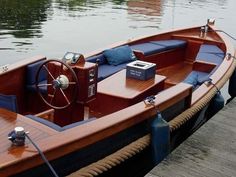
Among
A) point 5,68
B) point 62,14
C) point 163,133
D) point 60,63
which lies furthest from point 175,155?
point 62,14

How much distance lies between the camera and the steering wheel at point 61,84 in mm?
4051

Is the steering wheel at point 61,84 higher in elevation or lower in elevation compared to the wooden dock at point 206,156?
higher

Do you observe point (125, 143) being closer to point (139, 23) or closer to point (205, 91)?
point (205, 91)

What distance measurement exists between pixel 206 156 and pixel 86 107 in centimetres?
158

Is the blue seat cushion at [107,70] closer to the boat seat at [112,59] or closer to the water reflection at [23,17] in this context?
the boat seat at [112,59]

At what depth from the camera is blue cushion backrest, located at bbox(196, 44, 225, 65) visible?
7.02 m

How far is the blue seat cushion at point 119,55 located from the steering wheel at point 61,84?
6.43 feet

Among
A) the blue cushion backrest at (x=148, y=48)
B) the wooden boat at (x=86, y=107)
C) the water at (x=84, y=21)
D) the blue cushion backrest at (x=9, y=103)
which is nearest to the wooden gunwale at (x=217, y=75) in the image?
the wooden boat at (x=86, y=107)

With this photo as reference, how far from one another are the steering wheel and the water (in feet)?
21.5

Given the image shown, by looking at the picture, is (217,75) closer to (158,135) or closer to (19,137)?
(158,135)

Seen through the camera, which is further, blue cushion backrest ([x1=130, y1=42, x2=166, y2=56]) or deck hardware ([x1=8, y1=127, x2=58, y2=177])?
blue cushion backrest ([x1=130, y1=42, x2=166, y2=56])

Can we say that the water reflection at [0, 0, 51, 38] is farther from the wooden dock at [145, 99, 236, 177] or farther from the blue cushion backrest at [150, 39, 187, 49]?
the wooden dock at [145, 99, 236, 177]

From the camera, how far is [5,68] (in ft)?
15.1

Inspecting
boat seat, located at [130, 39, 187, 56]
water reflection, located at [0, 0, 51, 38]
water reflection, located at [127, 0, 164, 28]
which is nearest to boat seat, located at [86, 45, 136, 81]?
boat seat, located at [130, 39, 187, 56]
